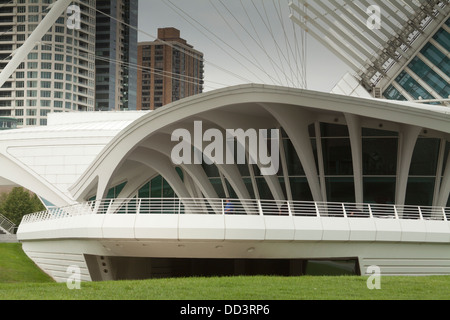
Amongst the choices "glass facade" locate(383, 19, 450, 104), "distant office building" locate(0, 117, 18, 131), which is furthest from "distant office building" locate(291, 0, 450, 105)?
"distant office building" locate(0, 117, 18, 131)

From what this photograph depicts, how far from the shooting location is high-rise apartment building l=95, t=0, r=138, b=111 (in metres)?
160

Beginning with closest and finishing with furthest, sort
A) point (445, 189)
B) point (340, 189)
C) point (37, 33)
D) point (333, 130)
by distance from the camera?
point (445, 189), point (333, 130), point (340, 189), point (37, 33)

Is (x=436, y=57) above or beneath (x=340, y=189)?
above

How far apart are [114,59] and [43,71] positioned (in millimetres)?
18524

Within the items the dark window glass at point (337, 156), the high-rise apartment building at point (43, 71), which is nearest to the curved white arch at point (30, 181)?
the dark window glass at point (337, 156)

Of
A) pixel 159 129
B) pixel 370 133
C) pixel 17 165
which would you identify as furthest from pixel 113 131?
pixel 370 133

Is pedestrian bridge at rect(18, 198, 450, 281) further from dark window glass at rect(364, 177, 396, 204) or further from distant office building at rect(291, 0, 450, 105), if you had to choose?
distant office building at rect(291, 0, 450, 105)

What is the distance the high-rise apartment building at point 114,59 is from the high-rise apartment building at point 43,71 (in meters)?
8.06

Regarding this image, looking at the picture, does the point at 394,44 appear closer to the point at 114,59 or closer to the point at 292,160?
the point at 292,160

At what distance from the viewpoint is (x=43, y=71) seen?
5842 inches

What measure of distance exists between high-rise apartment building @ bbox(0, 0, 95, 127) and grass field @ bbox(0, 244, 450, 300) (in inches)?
5155

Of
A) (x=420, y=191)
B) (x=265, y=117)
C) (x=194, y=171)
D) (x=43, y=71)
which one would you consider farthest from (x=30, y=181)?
(x=43, y=71)

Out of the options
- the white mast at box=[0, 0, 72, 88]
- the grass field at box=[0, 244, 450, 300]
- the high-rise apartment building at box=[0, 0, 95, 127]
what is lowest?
the grass field at box=[0, 244, 450, 300]
